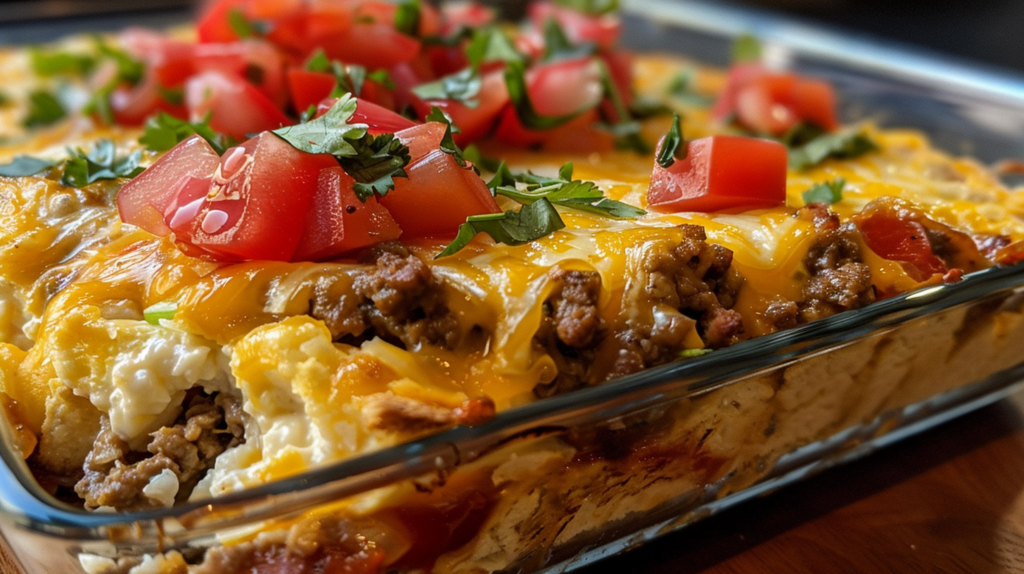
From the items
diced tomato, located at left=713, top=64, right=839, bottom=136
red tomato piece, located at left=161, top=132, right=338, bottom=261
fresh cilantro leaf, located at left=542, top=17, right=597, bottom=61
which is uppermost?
red tomato piece, located at left=161, top=132, right=338, bottom=261

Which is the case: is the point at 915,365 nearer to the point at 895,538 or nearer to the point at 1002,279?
the point at 1002,279

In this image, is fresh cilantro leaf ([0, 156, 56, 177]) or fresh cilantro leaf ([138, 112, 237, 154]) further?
fresh cilantro leaf ([138, 112, 237, 154])

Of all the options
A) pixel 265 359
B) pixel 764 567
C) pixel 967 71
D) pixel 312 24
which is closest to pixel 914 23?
pixel 967 71

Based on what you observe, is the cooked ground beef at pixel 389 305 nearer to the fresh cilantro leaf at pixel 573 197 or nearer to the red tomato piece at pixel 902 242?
the fresh cilantro leaf at pixel 573 197

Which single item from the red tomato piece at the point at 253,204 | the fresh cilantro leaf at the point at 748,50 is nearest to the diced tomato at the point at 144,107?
the red tomato piece at the point at 253,204

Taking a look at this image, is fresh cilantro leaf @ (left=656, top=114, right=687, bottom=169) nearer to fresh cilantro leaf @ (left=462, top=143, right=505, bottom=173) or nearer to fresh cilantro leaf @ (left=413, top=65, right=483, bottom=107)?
fresh cilantro leaf @ (left=462, top=143, right=505, bottom=173)

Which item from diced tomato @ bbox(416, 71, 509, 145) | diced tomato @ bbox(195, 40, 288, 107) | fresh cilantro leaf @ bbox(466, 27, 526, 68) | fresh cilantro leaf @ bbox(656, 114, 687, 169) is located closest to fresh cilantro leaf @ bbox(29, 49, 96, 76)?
diced tomato @ bbox(195, 40, 288, 107)

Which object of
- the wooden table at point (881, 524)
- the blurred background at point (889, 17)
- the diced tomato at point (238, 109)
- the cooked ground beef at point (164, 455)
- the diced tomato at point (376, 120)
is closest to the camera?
the cooked ground beef at point (164, 455)
